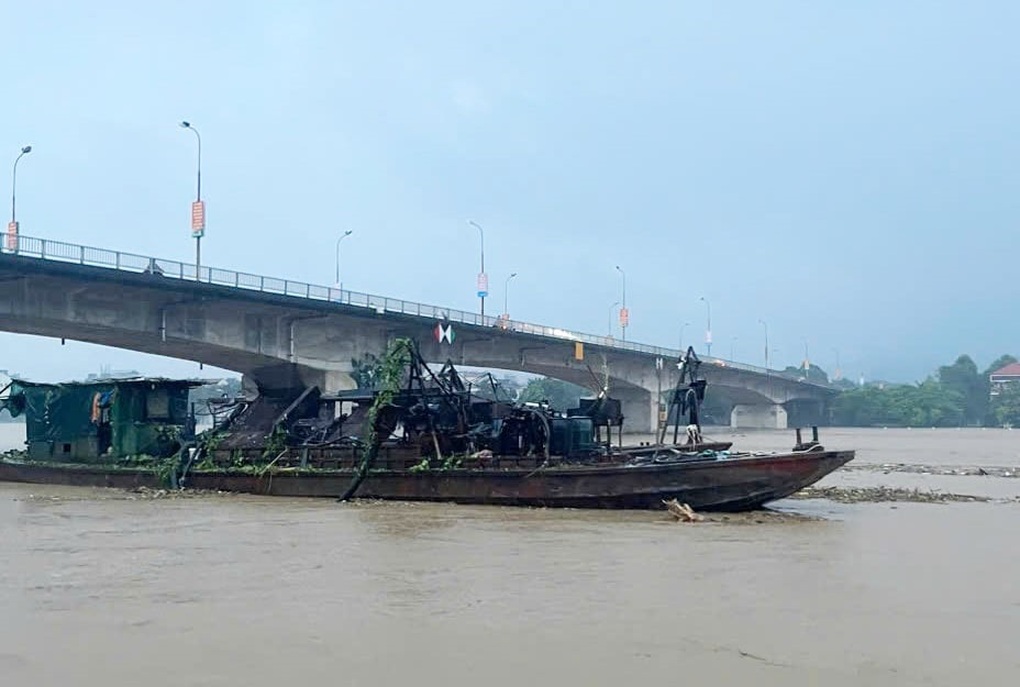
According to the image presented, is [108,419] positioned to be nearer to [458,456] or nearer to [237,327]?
[458,456]

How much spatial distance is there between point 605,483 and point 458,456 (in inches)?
137

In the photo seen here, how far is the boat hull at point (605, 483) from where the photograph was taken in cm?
1806

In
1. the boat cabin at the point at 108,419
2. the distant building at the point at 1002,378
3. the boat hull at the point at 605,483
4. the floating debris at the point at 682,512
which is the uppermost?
the distant building at the point at 1002,378

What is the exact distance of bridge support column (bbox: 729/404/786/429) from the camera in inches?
3875

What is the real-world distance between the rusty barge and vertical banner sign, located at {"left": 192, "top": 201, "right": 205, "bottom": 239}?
23241 mm

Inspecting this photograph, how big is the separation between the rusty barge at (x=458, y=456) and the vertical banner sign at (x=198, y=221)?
915 inches

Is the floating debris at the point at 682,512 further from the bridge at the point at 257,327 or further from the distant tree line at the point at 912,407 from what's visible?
the distant tree line at the point at 912,407

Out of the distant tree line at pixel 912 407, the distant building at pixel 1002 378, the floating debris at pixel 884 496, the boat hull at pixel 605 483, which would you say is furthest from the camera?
the distant building at pixel 1002 378

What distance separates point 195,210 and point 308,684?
4330cm

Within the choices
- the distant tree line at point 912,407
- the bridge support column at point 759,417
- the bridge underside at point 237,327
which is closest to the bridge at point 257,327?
the bridge underside at point 237,327

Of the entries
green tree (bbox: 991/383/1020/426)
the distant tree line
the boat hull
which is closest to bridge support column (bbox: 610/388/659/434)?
the distant tree line

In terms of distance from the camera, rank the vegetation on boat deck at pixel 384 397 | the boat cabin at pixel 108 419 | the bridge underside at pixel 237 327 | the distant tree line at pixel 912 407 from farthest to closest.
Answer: the distant tree line at pixel 912 407, the bridge underside at pixel 237 327, the boat cabin at pixel 108 419, the vegetation on boat deck at pixel 384 397

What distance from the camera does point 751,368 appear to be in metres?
88.9

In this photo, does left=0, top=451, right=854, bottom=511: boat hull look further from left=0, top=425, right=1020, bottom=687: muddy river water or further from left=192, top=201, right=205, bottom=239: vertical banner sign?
left=192, top=201, right=205, bottom=239: vertical banner sign
